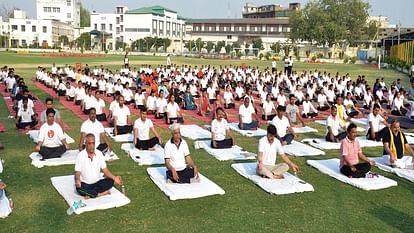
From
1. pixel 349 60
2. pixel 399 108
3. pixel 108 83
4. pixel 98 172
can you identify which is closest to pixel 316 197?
pixel 98 172

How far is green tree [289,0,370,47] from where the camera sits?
214ft

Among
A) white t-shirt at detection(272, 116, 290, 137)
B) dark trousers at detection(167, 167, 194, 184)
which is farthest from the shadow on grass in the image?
white t-shirt at detection(272, 116, 290, 137)

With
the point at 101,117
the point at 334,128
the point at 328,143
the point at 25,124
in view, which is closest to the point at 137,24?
the point at 101,117

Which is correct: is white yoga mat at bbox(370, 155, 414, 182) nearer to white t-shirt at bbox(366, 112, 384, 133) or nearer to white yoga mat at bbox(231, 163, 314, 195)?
white t-shirt at bbox(366, 112, 384, 133)

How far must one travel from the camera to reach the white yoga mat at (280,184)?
23.3 feet

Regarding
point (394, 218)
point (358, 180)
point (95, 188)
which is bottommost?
point (394, 218)

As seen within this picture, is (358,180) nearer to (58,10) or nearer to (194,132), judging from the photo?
(194,132)

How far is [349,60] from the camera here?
192ft

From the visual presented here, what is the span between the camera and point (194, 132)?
11.7 m

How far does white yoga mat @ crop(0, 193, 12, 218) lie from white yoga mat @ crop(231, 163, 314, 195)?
374 cm

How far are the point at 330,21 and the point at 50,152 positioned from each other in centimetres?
6275

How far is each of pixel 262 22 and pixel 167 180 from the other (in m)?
82.9

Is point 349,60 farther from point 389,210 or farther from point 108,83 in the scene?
point 389,210

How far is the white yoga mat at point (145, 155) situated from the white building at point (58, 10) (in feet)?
321
